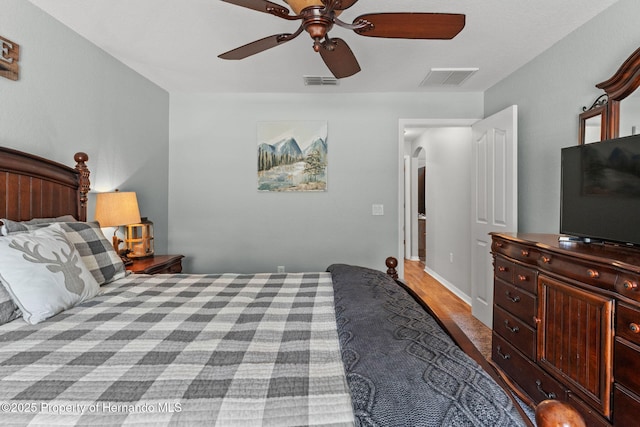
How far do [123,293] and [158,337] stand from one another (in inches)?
28.6

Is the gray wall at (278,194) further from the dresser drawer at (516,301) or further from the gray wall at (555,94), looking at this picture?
the dresser drawer at (516,301)

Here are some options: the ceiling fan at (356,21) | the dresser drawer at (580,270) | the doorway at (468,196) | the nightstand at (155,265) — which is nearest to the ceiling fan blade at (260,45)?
the ceiling fan at (356,21)

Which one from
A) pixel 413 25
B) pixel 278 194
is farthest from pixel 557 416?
pixel 278 194

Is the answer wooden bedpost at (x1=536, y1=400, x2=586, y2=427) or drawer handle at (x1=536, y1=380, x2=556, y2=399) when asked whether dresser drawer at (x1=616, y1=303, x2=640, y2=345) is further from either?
wooden bedpost at (x1=536, y1=400, x2=586, y2=427)

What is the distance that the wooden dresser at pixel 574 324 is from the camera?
1.39 metres

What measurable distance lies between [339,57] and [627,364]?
1935mm

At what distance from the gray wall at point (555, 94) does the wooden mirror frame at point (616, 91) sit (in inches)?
5.4

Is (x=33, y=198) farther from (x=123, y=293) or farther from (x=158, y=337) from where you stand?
(x=158, y=337)

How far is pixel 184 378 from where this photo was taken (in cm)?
85

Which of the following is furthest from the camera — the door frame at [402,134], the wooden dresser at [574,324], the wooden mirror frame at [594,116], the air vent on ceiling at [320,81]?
the door frame at [402,134]

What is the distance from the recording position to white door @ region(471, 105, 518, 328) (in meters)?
2.80

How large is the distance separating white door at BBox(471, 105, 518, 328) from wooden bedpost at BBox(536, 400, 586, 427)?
2.39 metres

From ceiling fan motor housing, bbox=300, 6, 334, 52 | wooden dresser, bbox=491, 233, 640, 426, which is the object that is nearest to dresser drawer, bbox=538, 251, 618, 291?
wooden dresser, bbox=491, 233, 640, 426

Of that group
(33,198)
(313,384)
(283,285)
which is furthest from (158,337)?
(33,198)
